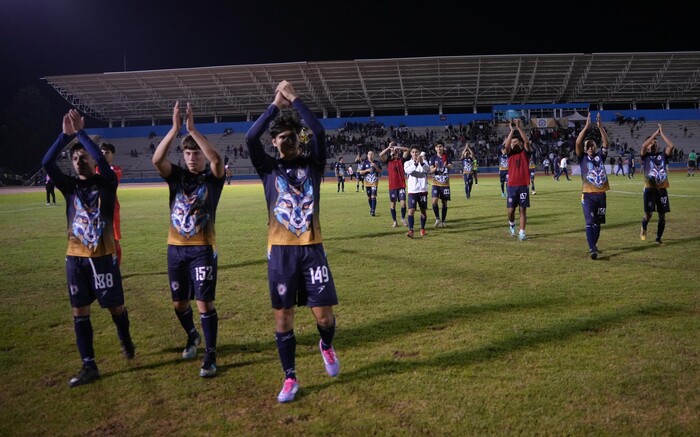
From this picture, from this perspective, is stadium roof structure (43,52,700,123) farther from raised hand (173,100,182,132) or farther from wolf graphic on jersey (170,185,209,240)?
raised hand (173,100,182,132)

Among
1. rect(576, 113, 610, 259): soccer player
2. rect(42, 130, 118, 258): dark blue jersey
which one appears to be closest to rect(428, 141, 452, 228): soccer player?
rect(576, 113, 610, 259): soccer player

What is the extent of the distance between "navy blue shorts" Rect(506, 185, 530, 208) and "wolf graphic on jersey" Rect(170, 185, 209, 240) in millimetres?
8304

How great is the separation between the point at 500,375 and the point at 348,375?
136cm

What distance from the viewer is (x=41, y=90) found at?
72.9 m

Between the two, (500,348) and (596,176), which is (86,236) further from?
(596,176)

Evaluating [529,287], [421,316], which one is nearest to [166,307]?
[421,316]

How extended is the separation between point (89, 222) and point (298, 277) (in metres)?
2.30

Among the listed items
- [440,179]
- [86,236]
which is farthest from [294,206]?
[440,179]

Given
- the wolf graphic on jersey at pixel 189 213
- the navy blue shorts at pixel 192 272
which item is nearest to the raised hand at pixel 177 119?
the wolf graphic on jersey at pixel 189 213

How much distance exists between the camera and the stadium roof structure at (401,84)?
51500mm

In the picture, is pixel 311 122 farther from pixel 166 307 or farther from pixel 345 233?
pixel 345 233

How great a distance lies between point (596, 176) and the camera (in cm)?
929

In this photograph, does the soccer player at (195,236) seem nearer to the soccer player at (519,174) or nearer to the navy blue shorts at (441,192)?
the soccer player at (519,174)

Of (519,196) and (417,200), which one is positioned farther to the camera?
(417,200)
